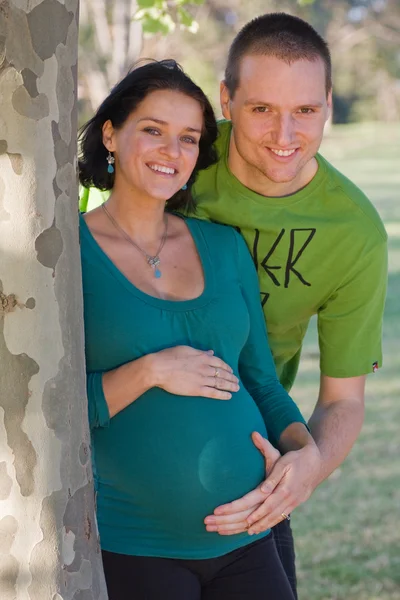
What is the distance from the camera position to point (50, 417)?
1.87m

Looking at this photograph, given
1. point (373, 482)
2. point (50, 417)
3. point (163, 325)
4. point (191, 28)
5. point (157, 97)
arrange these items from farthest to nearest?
point (373, 482), point (191, 28), point (157, 97), point (163, 325), point (50, 417)

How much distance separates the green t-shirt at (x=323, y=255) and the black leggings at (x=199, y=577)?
0.80 metres

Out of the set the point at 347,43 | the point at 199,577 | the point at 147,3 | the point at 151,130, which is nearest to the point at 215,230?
the point at 151,130

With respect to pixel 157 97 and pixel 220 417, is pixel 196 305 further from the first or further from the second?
pixel 157 97

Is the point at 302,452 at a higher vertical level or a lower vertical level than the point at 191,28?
lower

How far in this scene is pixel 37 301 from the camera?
1852 millimetres

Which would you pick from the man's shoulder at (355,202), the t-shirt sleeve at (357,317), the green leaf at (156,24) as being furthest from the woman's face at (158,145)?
the green leaf at (156,24)

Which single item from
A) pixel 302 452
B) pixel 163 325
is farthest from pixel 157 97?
pixel 302 452

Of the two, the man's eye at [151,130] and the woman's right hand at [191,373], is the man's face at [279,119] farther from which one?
the woman's right hand at [191,373]

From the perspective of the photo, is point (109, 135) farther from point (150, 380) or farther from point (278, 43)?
point (150, 380)

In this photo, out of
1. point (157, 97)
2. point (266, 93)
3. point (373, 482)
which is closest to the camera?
point (157, 97)

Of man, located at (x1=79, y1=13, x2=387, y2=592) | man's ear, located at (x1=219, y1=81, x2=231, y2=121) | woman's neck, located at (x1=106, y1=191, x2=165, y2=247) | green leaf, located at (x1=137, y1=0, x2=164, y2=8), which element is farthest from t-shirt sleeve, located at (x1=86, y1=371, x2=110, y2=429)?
green leaf, located at (x1=137, y1=0, x2=164, y2=8)

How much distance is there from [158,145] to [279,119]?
501mm

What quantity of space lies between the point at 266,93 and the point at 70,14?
1.23 m
